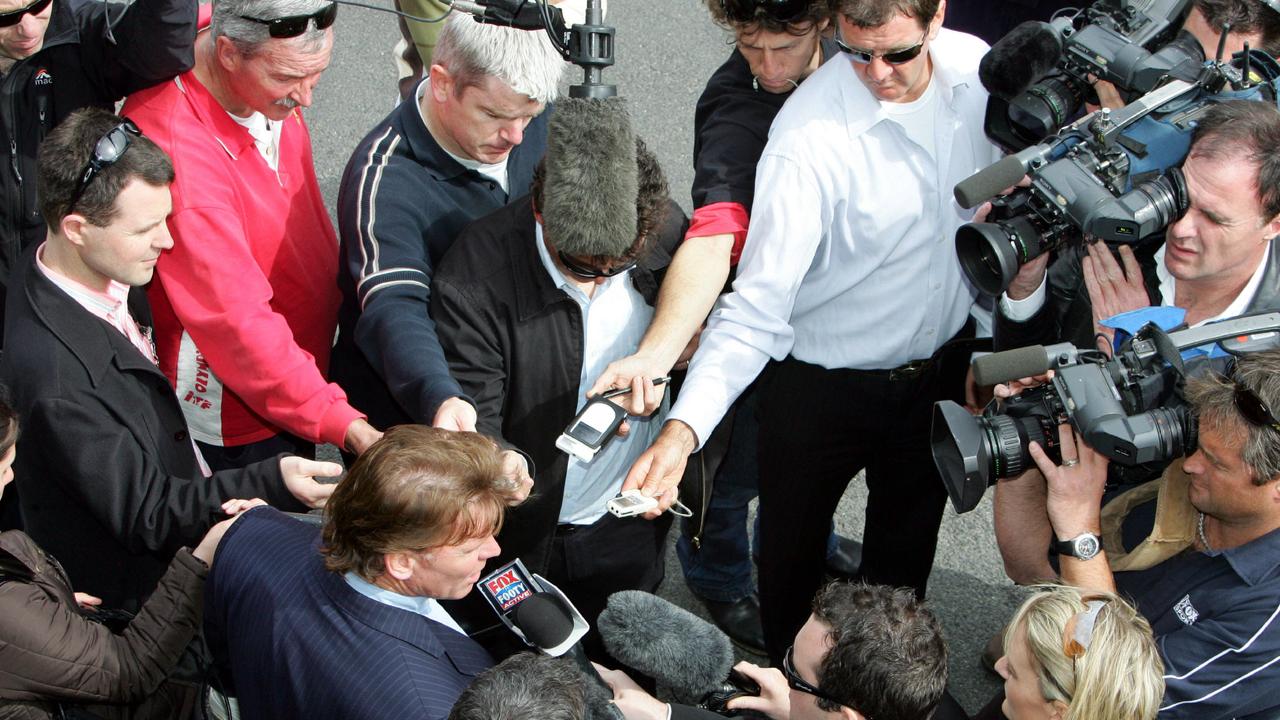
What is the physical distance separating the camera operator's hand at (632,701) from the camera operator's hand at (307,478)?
2.48 feet

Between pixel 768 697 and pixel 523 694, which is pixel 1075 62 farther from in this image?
pixel 523 694

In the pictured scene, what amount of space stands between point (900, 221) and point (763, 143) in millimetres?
462

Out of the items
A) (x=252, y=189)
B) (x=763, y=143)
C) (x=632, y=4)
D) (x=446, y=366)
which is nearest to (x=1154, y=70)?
(x=763, y=143)

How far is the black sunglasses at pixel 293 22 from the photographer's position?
2861mm

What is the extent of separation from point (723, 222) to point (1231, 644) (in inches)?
59.7

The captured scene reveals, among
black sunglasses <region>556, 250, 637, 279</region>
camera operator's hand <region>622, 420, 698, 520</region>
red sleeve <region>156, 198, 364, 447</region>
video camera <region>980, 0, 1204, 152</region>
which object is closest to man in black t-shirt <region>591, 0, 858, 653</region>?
camera operator's hand <region>622, 420, 698, 520</region>

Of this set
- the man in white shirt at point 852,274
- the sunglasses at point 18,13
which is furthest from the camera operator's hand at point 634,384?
the sunglasses at point 18,13

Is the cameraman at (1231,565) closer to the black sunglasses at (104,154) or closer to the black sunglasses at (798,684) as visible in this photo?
the black sunglasses at (798,684)

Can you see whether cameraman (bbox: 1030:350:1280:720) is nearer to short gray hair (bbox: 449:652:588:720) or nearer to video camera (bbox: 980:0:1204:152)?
video camera (bbox: 980:0:1204:152)

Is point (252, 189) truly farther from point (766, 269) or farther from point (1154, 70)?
point (1154, 70)

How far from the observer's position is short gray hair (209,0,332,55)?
2857mm

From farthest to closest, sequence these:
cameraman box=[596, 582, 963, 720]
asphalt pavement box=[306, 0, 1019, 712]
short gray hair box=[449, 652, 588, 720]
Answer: asphalt pavement box=[306, 0, 1019, 712], cameraman box=[596, 582, 963, 720], short gray hair box=[449, 652, 588, 720]

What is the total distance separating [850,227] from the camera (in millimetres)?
3035

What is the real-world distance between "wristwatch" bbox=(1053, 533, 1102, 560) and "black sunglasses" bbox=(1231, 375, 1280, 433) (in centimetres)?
45
